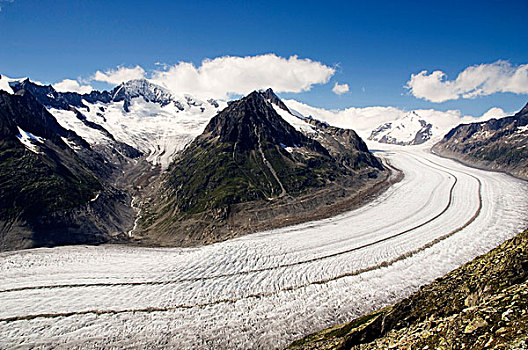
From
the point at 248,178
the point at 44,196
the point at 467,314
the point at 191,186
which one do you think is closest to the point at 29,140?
the point at 44,196

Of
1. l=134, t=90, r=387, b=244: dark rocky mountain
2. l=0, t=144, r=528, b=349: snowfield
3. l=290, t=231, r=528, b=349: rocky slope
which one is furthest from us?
l=134, t=90, r=387, b=244: dark rocky mountain

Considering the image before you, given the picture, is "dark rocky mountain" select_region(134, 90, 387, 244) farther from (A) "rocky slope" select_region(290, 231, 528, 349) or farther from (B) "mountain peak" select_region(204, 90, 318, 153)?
(A) "rocky slope" select_region(290, 231, 528, 349)

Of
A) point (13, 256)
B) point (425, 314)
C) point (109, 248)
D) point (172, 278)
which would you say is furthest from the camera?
point (109, 248)

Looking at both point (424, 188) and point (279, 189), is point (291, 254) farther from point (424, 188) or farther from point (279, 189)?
point (424, 188)

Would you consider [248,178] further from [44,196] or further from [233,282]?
[233,282]

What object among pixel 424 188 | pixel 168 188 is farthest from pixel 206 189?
A: pixel 424 188

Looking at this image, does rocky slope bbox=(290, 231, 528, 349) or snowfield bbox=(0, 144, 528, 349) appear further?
snowfield bbox=(0, 144, 528, 349)

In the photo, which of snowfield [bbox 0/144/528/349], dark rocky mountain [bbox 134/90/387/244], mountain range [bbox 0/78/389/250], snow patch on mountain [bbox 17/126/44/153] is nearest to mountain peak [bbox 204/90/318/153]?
dark rocky mountain [bbox 134/90/387/244]
